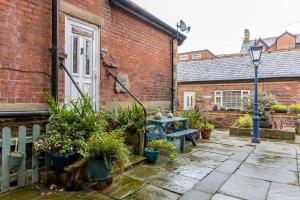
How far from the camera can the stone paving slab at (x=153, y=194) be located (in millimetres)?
2789

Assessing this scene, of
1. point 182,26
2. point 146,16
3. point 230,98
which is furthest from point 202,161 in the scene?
point 230,98

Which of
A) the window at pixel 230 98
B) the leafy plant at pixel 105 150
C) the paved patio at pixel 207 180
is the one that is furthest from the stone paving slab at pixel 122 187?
the window at pixel 230 98

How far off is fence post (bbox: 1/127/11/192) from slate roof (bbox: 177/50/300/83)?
1447 centimetres

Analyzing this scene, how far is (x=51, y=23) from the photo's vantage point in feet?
12.8

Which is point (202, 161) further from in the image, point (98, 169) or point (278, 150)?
point (278, 150)

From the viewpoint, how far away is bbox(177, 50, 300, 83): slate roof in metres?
13.7

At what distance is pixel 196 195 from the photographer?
290 cm

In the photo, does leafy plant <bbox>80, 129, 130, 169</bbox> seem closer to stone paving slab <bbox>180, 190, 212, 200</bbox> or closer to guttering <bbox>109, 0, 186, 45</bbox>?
stone paving slab <bbox>180, 190, 212, 200</bbox>

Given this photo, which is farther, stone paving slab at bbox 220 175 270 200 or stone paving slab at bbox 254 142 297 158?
stone paving slab at bbox 254 142 297 158

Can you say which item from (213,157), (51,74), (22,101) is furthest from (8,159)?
(213,157)

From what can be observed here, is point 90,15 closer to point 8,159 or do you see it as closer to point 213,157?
point 8,159

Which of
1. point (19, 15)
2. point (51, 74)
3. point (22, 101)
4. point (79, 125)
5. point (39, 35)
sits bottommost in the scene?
point (79, 125)

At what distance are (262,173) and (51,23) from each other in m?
4.83

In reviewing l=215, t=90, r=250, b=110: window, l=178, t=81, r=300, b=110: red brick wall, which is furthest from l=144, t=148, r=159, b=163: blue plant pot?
l=215, t=90, r=250, b=110: window
